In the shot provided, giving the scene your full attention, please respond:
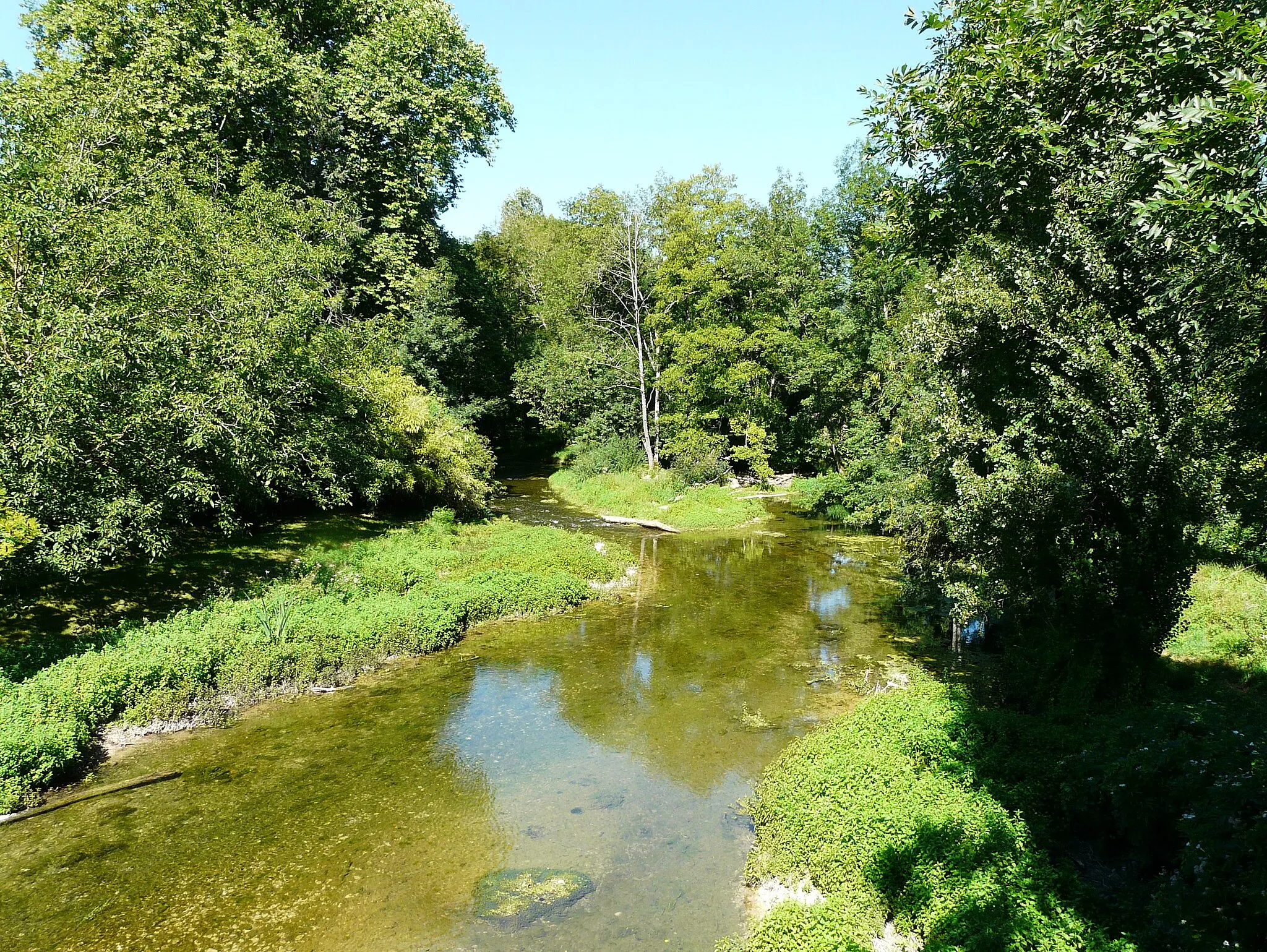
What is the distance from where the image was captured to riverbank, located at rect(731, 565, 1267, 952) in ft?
21.0

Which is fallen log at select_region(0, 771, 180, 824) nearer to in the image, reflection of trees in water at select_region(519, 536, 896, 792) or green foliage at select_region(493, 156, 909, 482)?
reflection of trees in water at select_region(519, 536, 896, 792)

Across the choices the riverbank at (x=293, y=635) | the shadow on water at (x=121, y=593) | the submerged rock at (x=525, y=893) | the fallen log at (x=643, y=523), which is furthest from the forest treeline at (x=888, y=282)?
the submerged rock at (x=525, y=893)

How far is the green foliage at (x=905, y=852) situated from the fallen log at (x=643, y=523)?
21672 millimetres

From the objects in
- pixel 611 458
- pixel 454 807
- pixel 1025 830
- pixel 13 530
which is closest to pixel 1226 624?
pixel 1025 830

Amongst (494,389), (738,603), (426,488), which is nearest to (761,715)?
(738,603)

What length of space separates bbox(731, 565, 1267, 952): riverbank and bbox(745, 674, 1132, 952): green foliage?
0.02 m

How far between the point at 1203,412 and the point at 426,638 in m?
15.5

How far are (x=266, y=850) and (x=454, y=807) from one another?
2578 mm

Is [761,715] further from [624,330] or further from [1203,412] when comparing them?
[624,330]

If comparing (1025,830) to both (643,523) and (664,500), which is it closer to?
(643,523)

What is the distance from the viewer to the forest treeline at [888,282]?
9.75 metres

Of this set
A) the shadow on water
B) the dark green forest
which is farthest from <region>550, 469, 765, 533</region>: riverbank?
the shadow on water

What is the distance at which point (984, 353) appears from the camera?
44.1 feet

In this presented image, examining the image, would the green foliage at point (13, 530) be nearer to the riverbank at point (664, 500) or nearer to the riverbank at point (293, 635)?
the riverbank at point (293, 635)
